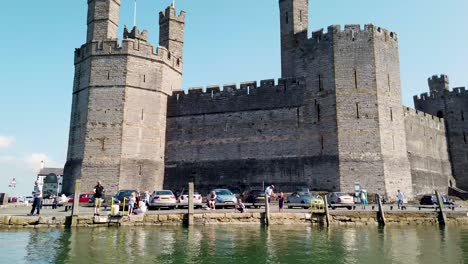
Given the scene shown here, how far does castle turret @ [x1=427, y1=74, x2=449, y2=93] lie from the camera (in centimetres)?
3817

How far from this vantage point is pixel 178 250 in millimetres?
12000

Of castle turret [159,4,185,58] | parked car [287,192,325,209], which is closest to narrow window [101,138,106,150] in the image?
castle turret [159,4,185,58]

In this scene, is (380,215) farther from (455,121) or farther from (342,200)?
(455,121)

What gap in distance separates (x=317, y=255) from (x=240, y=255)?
238 centimetres

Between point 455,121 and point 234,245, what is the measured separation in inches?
1267

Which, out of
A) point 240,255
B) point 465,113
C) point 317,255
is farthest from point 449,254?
point 465,113

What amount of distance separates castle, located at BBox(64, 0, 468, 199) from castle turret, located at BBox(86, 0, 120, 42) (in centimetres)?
9

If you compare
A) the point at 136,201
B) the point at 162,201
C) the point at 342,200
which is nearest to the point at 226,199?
the point at 162,201

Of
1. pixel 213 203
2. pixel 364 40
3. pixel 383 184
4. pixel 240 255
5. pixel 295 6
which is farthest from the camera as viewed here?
pixel 295 6

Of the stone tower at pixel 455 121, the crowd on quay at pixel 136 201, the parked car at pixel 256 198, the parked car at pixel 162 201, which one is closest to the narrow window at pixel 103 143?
the crowd on quay at pixel 136 201

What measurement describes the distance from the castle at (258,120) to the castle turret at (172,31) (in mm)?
1122

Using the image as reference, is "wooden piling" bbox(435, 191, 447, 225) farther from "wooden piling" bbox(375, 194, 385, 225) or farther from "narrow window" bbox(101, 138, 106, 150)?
"narrow window" bbox(101, 138, 106, 150)

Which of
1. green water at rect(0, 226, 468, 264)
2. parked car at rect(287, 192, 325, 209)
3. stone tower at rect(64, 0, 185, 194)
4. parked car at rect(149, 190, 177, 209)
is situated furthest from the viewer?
stone tower at rect(64, 0, 185, 194)

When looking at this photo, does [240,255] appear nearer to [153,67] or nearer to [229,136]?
[229,136]
